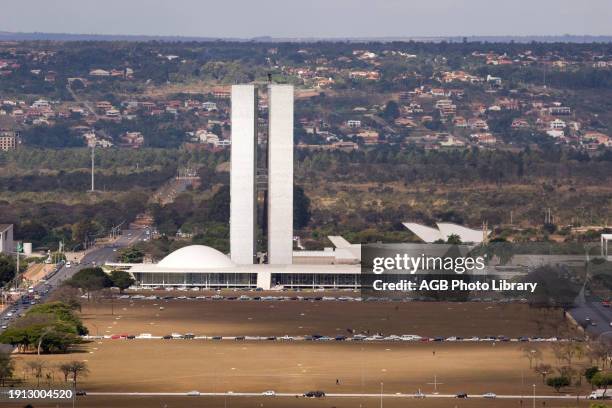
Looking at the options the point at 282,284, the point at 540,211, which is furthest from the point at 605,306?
the point at 540,211

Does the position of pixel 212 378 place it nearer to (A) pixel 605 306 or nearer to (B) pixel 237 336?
(B) pixel 237 336

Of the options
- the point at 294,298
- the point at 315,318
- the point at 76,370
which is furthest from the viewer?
the point at 294,298

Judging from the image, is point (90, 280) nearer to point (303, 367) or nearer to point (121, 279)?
point (121, 279)

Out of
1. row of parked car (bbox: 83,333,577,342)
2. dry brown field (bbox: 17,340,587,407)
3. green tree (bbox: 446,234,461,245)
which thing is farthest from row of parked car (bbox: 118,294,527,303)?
dry brown field (bbox: 17,340,587,407)

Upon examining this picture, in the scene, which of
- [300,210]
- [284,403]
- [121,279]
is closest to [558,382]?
[284,403]

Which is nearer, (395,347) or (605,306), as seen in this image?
(395,347)

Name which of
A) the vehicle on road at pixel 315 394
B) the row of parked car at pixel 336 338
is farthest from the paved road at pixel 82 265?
the vehicle on road at pixel 315 394

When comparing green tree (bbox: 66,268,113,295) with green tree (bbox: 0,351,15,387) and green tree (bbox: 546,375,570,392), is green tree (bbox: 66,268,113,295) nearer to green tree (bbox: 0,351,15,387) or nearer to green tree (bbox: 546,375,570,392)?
green tree (bbox: 0,351,15,387)
